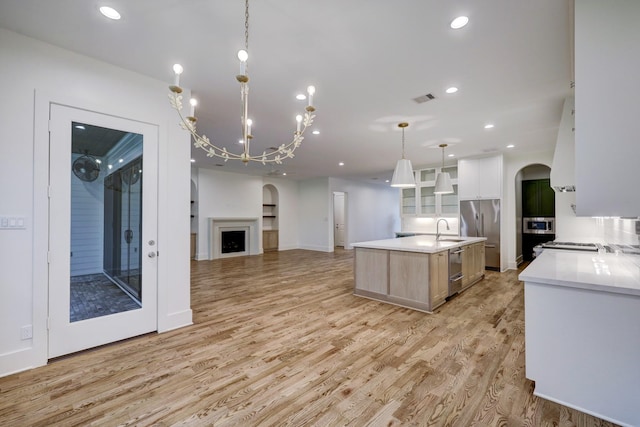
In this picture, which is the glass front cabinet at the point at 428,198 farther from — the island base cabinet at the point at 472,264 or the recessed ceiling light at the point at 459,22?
the recessed ceiling light at the point at 459,22

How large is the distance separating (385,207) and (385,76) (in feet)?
32.0

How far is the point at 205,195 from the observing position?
8.32 meters

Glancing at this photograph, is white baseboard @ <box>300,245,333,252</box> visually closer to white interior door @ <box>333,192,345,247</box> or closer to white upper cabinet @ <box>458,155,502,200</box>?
white interior door @ <box>333,192,345,247</box>

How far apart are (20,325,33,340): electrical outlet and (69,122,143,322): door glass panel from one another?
0.26 metres

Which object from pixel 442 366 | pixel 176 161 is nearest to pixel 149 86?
pixel 176 161

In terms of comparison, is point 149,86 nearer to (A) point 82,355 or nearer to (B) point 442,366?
(A) point 82,355

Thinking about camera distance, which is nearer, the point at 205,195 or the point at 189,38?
the point at 189,38

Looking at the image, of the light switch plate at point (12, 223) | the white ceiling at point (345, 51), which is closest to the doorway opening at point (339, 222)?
the white ceiling at point (345, 51)

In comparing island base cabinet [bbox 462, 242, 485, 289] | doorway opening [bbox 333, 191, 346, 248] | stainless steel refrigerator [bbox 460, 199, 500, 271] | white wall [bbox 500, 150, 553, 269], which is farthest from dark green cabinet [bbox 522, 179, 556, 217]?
doorway opening [bbox 333, 191, 346, 248]

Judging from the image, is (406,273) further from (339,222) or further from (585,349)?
(339,222)

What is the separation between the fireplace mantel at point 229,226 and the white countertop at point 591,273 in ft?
25.3

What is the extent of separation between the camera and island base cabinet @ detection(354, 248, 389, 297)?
4.08 meters

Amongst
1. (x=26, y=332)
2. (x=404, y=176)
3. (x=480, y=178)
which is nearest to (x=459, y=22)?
(x=404, y=176)

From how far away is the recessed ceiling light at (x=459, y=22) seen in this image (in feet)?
6.75
